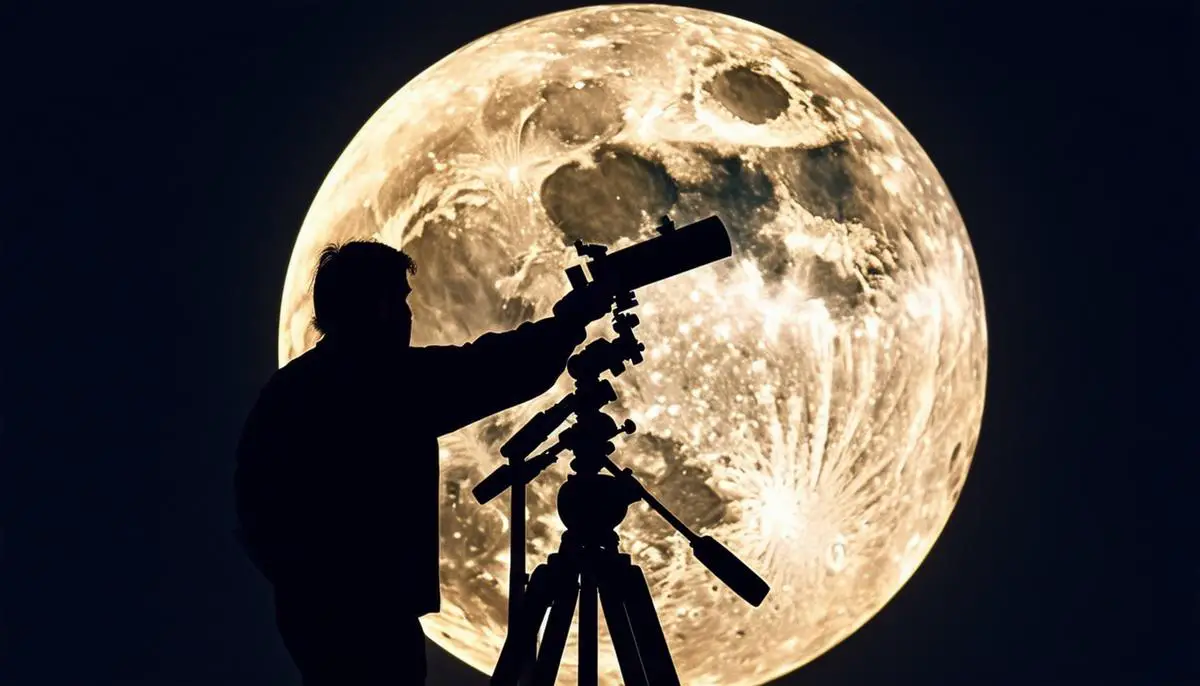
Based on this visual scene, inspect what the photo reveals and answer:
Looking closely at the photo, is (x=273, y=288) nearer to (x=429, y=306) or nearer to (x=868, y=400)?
(x=429, y=306)

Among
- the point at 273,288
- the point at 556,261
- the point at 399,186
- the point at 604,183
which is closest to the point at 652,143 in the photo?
the point at 604,183

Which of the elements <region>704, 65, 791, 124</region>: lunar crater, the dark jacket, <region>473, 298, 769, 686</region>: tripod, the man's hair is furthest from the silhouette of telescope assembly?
<region>704, 65, 791, 124</region>: lunar crater

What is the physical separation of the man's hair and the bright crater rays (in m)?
0.35

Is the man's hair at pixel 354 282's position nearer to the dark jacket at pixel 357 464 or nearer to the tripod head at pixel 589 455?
the dark jacket at pixel 357 464

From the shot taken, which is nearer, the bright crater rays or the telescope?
the telescope

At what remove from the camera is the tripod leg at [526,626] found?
203cm

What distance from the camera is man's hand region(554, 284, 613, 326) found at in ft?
6.81

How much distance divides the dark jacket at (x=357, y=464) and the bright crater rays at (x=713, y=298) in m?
0.35

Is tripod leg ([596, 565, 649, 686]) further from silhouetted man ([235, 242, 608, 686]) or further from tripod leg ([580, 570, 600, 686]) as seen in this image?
silhouetted man ([235, 242, 608, 686])

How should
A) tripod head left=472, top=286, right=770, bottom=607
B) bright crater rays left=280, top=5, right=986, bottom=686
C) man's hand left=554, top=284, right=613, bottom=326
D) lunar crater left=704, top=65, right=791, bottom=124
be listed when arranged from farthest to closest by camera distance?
lunar crater left=704, top=65, right=791, bottom=124 → bright crater rays left=280, top=5, right=986, bottom=686 → man's hand left=554, top=284, right=613, bottom=326 → tripod head left=472, top=286, right=770, bottom=607

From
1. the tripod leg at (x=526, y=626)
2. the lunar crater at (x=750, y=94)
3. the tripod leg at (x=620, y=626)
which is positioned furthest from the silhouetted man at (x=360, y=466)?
the lunar crater at (x=750, y=94)

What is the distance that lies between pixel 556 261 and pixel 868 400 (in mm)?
629

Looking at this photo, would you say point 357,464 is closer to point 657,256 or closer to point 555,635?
point 555,635

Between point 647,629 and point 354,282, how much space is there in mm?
694
